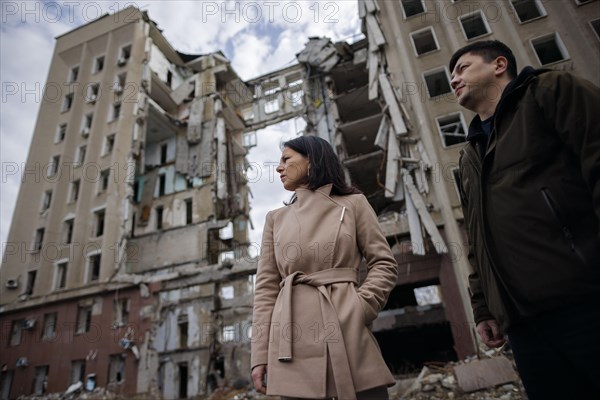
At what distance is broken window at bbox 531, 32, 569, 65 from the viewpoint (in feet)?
48.3

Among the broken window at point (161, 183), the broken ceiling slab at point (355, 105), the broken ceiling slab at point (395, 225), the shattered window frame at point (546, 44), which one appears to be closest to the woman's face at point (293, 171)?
the broken ceiling slab at point (395, 225)

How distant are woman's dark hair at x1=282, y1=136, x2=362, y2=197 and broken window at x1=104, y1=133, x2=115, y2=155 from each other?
82.0 ft

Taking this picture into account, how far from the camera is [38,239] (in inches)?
882

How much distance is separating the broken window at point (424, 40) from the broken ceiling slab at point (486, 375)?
48.9 ft

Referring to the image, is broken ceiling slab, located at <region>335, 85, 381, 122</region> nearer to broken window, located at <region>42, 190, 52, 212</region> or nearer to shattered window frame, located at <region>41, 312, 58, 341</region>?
shattered window frame, located at <region>41, 312, 58, 341</region>

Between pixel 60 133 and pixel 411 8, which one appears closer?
pixel 411 8

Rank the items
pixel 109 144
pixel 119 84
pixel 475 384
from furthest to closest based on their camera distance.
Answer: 1. pixel 119 84
2. pixel 109 144
3. pixel 475 384

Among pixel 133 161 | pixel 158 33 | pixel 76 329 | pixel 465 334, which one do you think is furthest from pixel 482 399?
pixel 158 33

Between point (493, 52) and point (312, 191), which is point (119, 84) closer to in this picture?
point (312, 191)

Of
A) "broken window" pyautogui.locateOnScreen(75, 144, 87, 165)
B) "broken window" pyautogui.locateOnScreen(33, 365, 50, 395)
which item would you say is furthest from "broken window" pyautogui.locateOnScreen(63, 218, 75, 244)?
"broken window" pyautogui.locateOnScreen(33, 365, 50, 395)

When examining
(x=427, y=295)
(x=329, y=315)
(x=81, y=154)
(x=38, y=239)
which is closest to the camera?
(x=329, y=315)

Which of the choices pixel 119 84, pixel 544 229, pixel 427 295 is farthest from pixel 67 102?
pixel 427 295

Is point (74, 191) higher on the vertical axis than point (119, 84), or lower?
lower

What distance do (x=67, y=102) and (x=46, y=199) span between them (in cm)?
880
